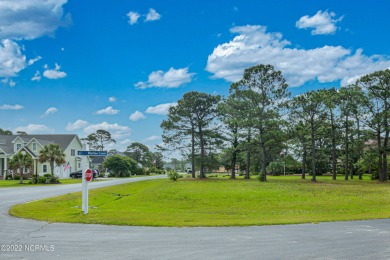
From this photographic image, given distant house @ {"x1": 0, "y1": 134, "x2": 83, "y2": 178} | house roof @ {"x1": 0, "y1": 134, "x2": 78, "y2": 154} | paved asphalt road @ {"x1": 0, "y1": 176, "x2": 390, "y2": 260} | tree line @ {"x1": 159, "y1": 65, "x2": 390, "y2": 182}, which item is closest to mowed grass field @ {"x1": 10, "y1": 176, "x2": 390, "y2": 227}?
paved asphalt road @ {"x1": 0, "y1": 176, "x2": 390, "y2": 260}

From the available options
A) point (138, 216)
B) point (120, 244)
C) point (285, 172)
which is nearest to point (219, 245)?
point (120, 244)

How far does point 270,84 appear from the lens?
160 feet

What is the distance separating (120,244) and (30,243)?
235cm

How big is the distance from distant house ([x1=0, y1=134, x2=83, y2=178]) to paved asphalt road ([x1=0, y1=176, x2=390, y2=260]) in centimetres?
5238

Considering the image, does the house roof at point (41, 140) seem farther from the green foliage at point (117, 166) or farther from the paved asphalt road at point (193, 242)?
the paved asphalt road at point (193, 242)

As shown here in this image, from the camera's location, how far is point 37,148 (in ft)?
215

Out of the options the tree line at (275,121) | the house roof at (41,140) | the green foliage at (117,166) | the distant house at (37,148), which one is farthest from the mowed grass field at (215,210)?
the green foliage at (117,166)

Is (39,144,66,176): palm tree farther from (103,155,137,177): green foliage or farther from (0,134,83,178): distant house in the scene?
(103,155,137,177): green foliage

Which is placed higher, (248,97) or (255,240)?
(248,97)

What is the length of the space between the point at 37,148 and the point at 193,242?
60.9 metres

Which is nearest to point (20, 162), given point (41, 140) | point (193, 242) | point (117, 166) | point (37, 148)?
point (37, 148)

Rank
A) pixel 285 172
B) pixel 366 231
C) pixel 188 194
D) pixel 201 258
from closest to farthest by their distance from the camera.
Answer: pixel 201 258
pixel 366 231
pixel 188 194
pixel 285 172

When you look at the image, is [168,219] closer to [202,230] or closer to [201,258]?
[202,230]

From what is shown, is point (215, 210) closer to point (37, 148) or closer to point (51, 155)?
point (51, 155)
